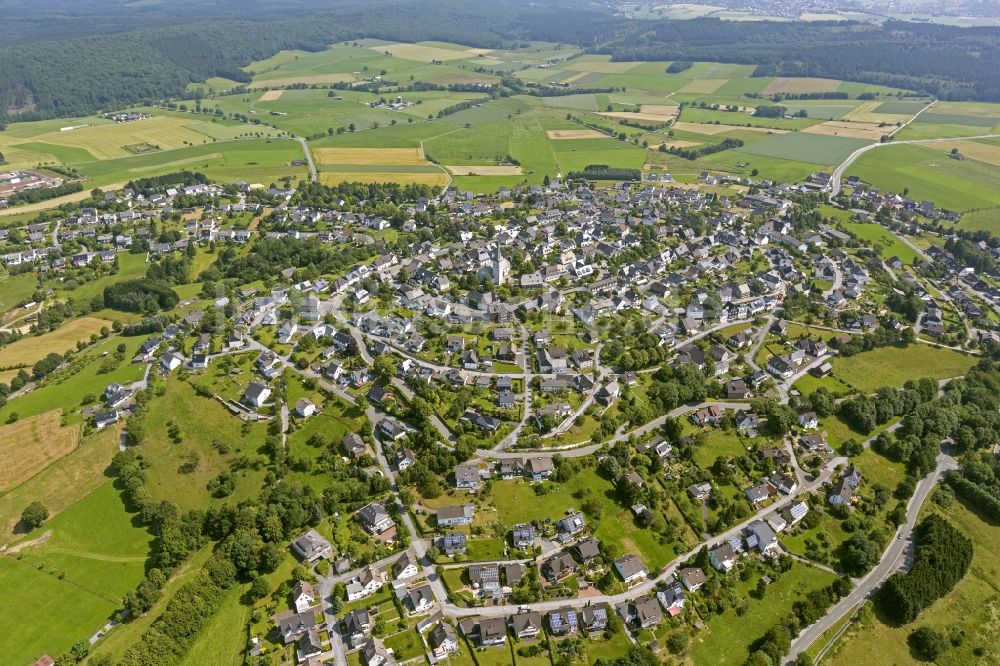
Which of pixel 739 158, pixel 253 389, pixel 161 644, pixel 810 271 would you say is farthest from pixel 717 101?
pixel 161 644

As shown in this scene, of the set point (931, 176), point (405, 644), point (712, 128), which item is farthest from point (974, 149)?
point (405, 644)

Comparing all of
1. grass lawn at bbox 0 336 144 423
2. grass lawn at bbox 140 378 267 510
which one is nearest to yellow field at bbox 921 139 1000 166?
grass lawn at bbox 140 378 267 510

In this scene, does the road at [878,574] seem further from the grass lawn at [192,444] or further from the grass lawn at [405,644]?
the grass lawn at [192,444]

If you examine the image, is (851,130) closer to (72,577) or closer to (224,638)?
(224,638)

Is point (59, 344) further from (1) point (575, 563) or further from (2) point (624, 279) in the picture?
(2) point (624, 279)

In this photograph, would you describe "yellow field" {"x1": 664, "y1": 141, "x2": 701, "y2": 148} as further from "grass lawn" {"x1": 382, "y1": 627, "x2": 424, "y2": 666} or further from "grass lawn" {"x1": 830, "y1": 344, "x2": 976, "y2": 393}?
"grass lawn" {"x1": 382, "y1": 627, "x2": 424, "y2": 666}

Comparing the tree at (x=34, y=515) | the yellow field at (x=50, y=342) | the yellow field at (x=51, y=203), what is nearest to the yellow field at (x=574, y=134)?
the yellow field at (x=51, y=203)

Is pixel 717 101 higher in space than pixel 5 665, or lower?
higher
